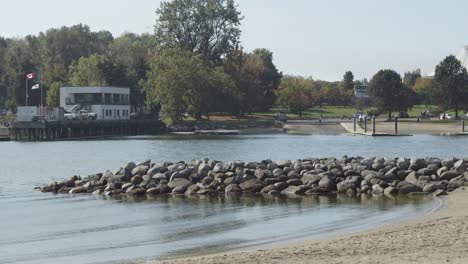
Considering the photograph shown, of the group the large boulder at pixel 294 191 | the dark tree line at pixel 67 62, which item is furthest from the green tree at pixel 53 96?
the large boulder at pixel 294 191

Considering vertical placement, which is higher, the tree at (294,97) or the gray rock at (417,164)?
the tree at (294,97)

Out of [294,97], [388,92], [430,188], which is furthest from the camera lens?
[294,97]

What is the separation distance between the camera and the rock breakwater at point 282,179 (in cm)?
3556

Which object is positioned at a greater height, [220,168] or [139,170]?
[220,168]

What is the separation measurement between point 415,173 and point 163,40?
101204mm

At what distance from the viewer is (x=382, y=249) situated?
62.2 feet

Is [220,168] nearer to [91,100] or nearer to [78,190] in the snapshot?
[78,190]

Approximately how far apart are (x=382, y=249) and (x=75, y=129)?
100.0 m

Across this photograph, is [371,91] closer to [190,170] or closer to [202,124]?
[202,124]

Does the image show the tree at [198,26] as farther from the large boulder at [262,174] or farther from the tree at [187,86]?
the large boulder at [262,174]

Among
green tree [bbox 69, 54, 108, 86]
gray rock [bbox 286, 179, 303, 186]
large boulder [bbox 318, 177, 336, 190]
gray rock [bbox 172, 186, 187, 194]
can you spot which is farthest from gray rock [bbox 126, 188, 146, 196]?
green tree [bbox 69, 54, 108, 86]

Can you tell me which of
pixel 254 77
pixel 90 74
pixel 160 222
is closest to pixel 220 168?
pixel 160 222

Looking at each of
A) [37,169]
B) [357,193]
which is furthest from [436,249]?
[37,169]

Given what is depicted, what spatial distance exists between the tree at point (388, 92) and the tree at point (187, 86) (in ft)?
75.6
